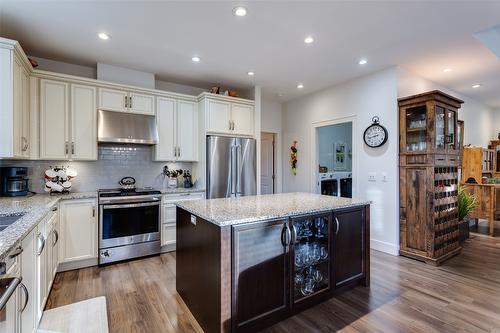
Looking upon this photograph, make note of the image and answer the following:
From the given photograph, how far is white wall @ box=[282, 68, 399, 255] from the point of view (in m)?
3.73

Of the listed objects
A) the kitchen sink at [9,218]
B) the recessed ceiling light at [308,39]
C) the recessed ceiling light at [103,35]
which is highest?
the recessed ceiling light at [103,35]

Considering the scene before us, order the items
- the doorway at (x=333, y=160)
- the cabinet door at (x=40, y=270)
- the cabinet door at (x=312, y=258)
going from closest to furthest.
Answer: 1. the cabinet door at (x=40, y=270)
2. the cabinet door at (x=312, y=258)
3. the doorway at (x=333, y=160)

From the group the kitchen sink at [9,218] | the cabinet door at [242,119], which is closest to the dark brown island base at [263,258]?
the kitchen sink at [9,218]

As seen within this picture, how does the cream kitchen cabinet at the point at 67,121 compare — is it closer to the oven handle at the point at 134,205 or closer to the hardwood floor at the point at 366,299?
the oven handle at the point at 134,205

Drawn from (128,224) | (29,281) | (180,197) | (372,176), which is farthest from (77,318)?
(372,176)

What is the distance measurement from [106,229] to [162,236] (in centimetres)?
76

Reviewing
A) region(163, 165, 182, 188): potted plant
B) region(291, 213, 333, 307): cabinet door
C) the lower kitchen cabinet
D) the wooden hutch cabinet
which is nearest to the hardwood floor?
region(291, 213, 333, 307): cabinet door

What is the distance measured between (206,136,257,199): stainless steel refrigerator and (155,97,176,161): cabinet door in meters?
0.62

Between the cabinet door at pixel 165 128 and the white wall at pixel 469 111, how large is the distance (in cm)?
354

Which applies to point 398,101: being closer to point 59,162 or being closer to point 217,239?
point 217,239

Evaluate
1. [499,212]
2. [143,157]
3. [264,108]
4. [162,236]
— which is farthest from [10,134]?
[499,212]

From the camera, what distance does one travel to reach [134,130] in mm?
3752

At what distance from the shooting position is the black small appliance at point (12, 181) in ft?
9.53

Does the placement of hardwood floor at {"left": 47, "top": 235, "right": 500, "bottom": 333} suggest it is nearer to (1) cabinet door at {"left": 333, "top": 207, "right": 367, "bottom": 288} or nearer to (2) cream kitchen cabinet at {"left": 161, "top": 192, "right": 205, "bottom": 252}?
(1) cabinet door at {"left": 333, "top": 207, "right": 367, "bottom": 288}
